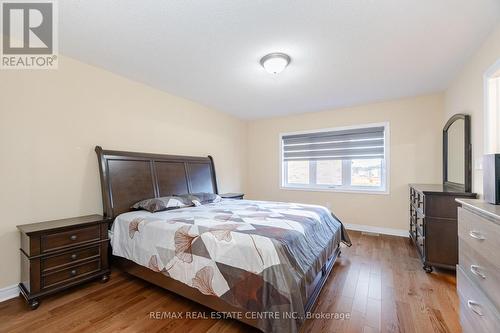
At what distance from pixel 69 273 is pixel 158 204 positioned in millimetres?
965

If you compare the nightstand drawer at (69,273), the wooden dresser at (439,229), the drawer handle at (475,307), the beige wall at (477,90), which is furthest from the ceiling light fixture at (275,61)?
the nightstand drawer at (69,273)

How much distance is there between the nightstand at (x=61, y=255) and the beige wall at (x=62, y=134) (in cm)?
19

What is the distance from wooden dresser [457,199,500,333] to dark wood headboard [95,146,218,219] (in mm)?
2986

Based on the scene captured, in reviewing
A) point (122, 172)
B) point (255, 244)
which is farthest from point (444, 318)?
point (122, 172)

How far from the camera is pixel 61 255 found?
75.7 inches

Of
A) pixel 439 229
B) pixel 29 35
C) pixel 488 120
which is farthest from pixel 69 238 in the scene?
pixel 488 120

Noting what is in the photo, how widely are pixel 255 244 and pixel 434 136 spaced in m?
3.61

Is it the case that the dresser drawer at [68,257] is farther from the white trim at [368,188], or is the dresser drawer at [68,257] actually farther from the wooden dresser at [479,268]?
the white trim at [368,188]

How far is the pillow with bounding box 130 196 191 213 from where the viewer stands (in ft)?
8.15

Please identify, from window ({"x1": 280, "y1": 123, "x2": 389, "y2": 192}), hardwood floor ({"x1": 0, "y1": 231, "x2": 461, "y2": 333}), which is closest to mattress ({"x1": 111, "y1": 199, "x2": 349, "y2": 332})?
hardwood floor ({"x1": 0, "y1": 231, "x2": 461, "y2": 333})

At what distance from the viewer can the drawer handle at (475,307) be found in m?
1.03

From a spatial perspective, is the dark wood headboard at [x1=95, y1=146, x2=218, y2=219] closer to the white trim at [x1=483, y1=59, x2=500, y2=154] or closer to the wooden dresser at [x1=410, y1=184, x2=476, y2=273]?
the wooden dresser at [x1=410, y1=184, x2=476, y2=273]

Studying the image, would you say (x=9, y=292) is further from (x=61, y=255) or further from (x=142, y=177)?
(x=142, y=177)

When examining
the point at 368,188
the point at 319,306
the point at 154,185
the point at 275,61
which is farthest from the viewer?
the point at 368,188
